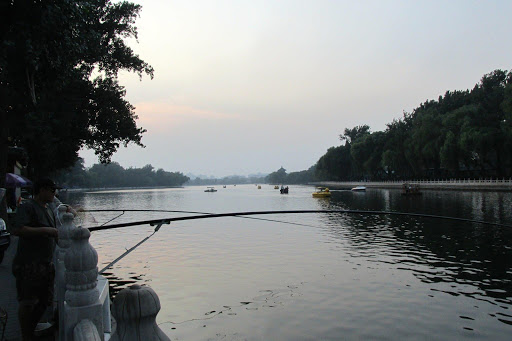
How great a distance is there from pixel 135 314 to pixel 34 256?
10.5 feet

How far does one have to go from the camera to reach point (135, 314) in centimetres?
205

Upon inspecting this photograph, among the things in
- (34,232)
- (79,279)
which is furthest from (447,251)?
(79,279)

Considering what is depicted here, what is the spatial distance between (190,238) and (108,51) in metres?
12.5

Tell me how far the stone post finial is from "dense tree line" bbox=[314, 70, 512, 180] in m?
63.3

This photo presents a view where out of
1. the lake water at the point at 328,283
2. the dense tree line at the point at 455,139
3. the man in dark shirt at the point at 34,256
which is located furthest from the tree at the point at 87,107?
the dense tree line at the point at 455,139

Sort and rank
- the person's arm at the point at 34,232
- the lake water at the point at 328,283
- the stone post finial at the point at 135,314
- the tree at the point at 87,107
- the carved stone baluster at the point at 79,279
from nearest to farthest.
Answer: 1. the stone post finial at the point at 135,314
2. the carved stone baluster at the point at 79,279
3. the person's arm at the point at 34,232
4. the lake water at the point at 328,283
5. the tree at the point at 87,107

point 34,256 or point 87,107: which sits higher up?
point 87,107

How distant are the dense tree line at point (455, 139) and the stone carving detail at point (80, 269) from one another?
62.8 metres

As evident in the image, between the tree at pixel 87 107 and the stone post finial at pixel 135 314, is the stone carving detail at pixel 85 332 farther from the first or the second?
the tree at pixel 87 107

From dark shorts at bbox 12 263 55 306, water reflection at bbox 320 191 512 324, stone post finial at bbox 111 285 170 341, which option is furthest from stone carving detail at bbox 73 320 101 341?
water reflection at bbox 320 191 512 324

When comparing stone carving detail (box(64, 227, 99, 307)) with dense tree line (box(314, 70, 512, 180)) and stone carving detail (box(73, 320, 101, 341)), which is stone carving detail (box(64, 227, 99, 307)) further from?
dense tree line (box(314, 70, 512, 180))

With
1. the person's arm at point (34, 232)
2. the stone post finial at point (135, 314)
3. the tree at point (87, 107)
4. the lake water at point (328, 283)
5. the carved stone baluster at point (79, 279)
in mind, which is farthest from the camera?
the tree at point (87, 107)

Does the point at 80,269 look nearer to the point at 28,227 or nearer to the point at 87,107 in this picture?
the point at 28,227

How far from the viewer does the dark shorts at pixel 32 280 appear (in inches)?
179
